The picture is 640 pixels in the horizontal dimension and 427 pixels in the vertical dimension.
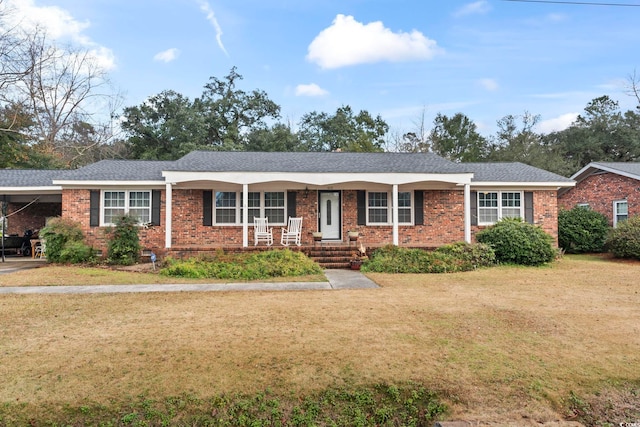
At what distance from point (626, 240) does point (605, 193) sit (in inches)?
185

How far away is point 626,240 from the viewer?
13.0 m

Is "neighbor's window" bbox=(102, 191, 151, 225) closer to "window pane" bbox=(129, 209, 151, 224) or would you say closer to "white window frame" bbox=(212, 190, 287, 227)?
"window pane" bbox=(129, 209, 151, 224)

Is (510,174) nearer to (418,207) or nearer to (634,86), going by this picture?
(418,207)

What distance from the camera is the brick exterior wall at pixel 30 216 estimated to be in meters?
16.6

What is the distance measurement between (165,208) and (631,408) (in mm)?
13366

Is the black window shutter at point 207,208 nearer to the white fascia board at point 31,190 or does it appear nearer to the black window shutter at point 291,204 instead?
the black window shutter at point 291,204

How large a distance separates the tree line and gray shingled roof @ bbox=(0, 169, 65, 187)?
3.51m

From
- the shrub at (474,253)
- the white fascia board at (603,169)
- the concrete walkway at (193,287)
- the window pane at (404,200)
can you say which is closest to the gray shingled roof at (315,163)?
the window pane at (404,200)

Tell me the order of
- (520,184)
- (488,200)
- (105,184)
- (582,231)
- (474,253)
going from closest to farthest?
(474,253)
(105,184)
(520,184)
(488,200)
(582,231)

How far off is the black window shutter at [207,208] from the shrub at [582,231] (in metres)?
14.3

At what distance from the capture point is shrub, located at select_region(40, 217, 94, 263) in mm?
11516

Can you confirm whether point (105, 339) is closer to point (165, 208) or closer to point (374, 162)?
point (165, 208)

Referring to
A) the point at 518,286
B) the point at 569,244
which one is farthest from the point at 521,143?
the point at 518,286

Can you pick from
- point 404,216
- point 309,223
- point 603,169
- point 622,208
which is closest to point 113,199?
point 309,223
